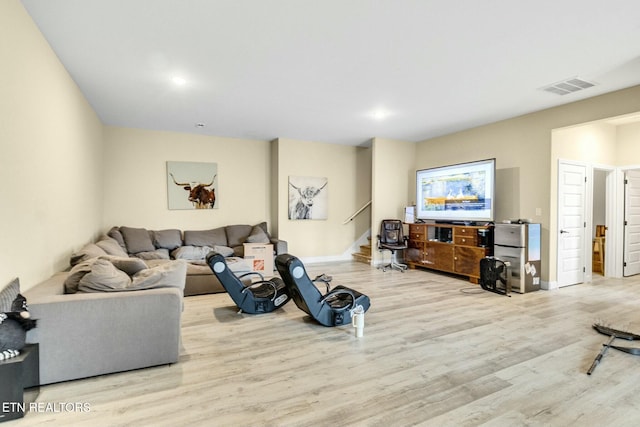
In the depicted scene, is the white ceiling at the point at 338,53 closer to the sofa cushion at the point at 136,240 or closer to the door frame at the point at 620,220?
the sofa cushion at the point at 136,240

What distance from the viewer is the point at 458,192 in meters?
6.40

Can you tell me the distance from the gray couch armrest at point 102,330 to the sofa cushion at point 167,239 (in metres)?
3.83

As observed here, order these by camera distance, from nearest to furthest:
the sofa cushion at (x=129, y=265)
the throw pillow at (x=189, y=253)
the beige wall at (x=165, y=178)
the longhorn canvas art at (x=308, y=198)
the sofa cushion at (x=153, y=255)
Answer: the sofa cushion at (x=129, y=265), the sofa cushion at (x=153, y=255), the throw pillow at (x=189, y=253), the beige wall at (x=165, y=178), the longhorn canvas art at (x=308, y=198)

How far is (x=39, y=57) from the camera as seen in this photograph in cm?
301

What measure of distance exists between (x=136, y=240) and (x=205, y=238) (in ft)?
4.22

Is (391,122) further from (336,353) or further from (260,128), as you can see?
(336,353)

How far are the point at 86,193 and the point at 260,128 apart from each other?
3.26 metres

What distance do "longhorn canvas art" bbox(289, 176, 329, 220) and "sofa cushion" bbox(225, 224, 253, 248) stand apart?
1121 mm

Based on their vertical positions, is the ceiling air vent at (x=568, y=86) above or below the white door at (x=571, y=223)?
above

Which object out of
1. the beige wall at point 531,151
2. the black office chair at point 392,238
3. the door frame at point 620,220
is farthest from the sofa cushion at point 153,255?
the door frame at point 620,220

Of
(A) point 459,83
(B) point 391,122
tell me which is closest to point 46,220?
(A) point 459,83

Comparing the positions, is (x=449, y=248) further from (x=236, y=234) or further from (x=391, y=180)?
(x=236, y=234)

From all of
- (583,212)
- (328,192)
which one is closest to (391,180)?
(328,192)

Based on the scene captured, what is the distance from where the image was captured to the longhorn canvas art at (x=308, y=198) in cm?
770
